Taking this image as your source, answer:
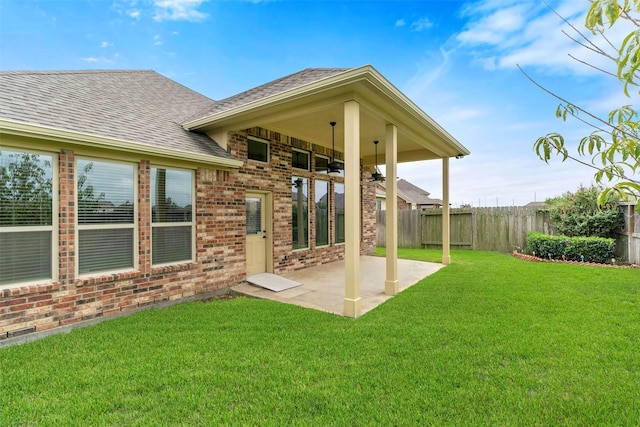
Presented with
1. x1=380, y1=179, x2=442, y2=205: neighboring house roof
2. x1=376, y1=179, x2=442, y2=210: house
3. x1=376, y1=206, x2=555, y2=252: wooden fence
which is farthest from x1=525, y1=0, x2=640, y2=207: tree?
x1=380, y1=179, x2=442, y2=205: neighboring house roof

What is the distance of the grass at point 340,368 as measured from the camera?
241 centimetres

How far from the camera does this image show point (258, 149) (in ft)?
23.7

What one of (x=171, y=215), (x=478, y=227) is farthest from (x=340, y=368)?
(x=478, y=227)

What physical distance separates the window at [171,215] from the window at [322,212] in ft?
13.3

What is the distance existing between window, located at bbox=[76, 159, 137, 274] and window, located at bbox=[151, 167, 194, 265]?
36 cm

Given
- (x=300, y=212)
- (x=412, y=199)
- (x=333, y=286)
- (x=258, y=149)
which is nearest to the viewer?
(x=333, y=286)

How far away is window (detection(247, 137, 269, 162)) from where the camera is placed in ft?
23.1

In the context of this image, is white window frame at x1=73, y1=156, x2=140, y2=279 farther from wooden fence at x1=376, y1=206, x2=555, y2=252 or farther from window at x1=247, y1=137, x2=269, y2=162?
wooden fence at x1=376, y1=206, x2=555, y2=252

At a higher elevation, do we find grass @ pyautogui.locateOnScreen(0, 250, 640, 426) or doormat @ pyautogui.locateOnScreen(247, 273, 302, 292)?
doormat @ pyautogui.locateOnScreen(247, 273, 302, 292)

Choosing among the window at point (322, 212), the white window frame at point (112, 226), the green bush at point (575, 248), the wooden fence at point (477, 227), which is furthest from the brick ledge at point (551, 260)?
the white window frame at point (112, 226)

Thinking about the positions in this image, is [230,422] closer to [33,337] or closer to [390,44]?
[33,337]

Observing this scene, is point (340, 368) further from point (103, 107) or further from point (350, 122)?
point (103, 107)

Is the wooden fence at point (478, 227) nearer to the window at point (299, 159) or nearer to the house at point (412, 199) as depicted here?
the window at point (299, 159)

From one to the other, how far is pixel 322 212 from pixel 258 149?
116 inches
